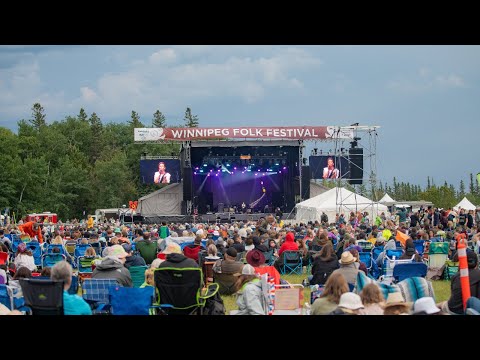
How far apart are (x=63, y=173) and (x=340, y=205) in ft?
133

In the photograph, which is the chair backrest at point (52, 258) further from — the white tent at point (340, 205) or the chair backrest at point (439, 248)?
the white tent at point (340, 205)

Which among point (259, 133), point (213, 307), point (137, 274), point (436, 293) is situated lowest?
point (436, 293)

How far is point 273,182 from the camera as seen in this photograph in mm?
39750

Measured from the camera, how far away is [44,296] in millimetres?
6988

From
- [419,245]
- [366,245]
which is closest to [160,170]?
[366,245]

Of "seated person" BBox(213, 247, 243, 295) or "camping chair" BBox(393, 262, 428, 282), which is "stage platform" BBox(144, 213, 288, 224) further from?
"camping chair" BBox(393, 262, 428, 282)

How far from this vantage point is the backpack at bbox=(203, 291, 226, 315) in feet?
27.7

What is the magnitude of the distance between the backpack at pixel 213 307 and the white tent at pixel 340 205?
1868 cm

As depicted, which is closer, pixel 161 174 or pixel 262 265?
pixel 262 265

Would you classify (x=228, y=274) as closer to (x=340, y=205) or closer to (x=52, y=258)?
(x=52, y=258)

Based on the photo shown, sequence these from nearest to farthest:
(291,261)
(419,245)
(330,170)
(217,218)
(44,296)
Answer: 1. (44,296)
2. (291,261)
3. (419,245)
4. (217,218)
5. (330,170)
